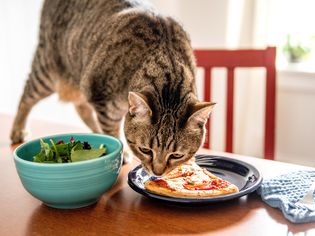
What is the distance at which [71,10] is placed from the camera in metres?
1.79

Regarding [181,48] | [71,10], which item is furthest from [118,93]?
[71,10]

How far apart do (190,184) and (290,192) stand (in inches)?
9.4

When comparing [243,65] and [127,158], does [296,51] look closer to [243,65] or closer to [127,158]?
[243,65]

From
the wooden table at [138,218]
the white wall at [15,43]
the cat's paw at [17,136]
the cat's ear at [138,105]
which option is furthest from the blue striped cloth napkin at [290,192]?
the white wall at [15,43]

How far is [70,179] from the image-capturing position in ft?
3.13

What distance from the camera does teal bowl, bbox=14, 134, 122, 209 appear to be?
3.11 feet

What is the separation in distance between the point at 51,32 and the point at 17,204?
0.94 m

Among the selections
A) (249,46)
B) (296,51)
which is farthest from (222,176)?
(296,51)

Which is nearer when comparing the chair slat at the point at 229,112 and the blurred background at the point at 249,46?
the chair slat at the point at 229,112

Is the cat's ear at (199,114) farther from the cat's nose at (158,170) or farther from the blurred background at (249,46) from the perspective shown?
the blurred background at (249,46)

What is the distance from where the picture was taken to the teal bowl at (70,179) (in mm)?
948

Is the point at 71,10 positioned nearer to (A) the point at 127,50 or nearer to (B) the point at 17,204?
(A) the point at 127,50

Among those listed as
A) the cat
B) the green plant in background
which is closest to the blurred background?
the green plant in background

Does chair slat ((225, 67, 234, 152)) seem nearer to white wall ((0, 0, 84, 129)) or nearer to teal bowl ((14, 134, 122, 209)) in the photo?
teal bowl ((14, 134, 122, 209))
